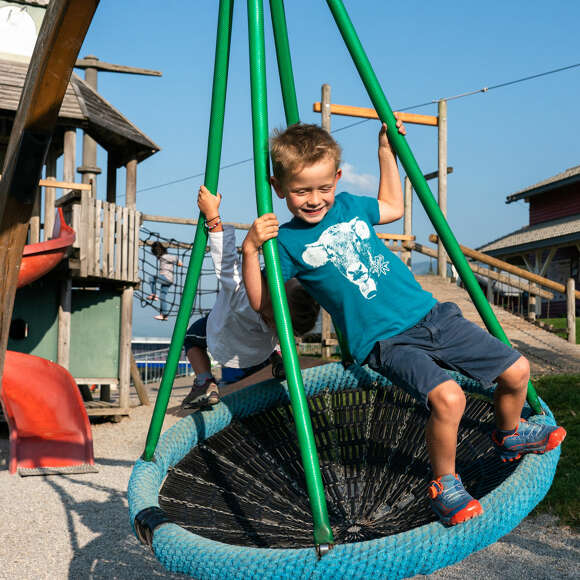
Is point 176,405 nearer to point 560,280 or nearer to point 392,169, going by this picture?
point 392,169

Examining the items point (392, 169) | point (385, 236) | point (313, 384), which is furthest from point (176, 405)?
point (392, 169)

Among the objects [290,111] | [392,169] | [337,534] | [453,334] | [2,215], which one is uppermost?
[290,111]

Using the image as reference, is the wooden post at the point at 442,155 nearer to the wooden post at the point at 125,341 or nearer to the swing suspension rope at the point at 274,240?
the wooden post at the point at 125,341

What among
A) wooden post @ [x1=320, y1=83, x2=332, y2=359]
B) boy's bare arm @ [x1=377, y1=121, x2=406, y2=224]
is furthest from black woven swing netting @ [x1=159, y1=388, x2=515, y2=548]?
wooden post @ [x1=320, y1=83, x2=332, y2=359]

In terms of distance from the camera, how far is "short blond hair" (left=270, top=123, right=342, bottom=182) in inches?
78.1

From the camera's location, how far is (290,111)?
2623mm

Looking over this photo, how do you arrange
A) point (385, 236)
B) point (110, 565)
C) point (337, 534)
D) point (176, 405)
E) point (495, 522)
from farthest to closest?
1. point (176, 405)
2. point (385, 236)
3. point (110, 565)
4. point (337, 534)
5. point (495, 522)

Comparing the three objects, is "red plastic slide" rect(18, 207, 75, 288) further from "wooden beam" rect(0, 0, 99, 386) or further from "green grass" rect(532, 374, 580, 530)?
"green grass" rect(532, 374, 580, 530)

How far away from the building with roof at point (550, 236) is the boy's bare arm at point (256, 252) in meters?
17.8

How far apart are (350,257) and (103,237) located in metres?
6.88

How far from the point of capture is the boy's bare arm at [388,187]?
2355mm

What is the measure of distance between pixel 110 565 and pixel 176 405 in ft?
19.5

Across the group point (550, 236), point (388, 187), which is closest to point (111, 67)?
point (388, 187)

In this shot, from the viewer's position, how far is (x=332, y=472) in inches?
114
